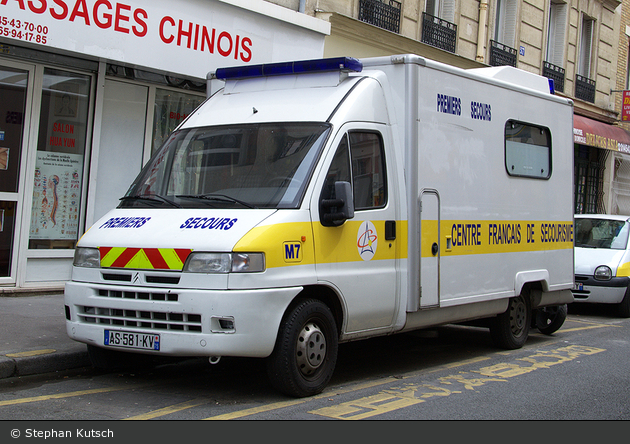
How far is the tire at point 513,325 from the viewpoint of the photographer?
342 inches

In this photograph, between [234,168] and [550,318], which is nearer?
[234,168]

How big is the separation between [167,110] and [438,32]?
26.3 ft

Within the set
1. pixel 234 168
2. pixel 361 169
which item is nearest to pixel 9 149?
pixel 234 168

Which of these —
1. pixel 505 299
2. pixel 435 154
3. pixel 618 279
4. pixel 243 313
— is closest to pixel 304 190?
pixel 243 313

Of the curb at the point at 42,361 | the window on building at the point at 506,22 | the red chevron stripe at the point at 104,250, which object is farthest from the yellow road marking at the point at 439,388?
the window on building at the point at 506,22

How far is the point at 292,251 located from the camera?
19.1ft

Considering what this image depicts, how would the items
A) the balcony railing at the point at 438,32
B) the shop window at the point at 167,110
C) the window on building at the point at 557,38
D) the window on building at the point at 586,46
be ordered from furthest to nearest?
the window on building at the point at 586,46 → the window on building at the point at 557,38 → the balcony railing at the point at 438,32 → the shop window at the point at 167,110

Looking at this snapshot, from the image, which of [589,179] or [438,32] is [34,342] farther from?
[589,179]

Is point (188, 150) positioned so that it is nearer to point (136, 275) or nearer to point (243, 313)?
point (136, 275)

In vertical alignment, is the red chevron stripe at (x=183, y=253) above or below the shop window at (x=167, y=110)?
below

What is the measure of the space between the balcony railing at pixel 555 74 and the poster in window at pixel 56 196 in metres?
15.6

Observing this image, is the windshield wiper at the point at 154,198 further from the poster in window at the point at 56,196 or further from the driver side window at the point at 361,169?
the poster in window at the point at 56,196

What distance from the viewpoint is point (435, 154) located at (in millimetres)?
7227

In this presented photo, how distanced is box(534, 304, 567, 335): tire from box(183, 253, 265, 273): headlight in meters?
5.56
